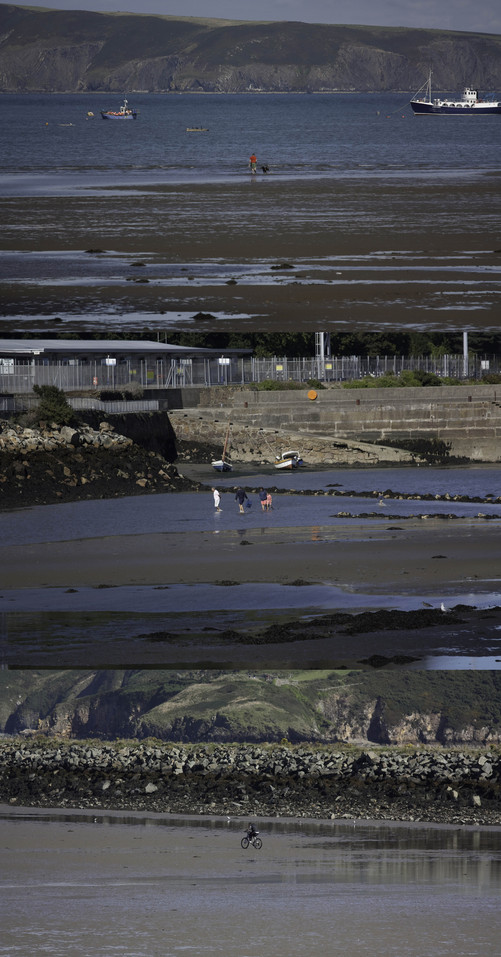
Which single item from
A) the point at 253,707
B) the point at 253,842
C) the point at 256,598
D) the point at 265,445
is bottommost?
the point at 253,842

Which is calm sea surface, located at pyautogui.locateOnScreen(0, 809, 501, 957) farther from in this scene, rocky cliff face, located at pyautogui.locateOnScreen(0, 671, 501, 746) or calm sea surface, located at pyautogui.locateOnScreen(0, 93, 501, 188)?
calm sea surface, located at pyautogui.locateOnScreen(0, 93, 501, 188)

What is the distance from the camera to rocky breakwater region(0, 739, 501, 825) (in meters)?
14.7

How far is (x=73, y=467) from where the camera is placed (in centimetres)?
3684

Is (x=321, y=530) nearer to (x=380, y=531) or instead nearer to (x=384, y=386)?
(x=380, y=531)

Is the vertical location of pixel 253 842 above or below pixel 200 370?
below

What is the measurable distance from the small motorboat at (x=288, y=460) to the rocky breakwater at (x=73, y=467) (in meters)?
7.06

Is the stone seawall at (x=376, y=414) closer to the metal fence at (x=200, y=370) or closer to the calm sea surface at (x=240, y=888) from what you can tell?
the metal fence at (x=200, y=370)

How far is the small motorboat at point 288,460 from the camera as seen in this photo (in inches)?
1811

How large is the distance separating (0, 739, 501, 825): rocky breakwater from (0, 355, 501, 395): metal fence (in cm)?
3004

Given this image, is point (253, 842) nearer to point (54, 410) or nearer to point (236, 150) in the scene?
point (54, 410)

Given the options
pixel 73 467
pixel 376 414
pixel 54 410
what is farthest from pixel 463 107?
pixel 73 467

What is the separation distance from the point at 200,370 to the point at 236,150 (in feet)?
153

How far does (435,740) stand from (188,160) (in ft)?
228

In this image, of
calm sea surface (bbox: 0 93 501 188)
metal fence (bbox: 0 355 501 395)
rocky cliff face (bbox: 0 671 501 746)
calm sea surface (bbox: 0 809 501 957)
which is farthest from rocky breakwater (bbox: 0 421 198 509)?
calm sea surface (bbox: 0 809 501 957)
